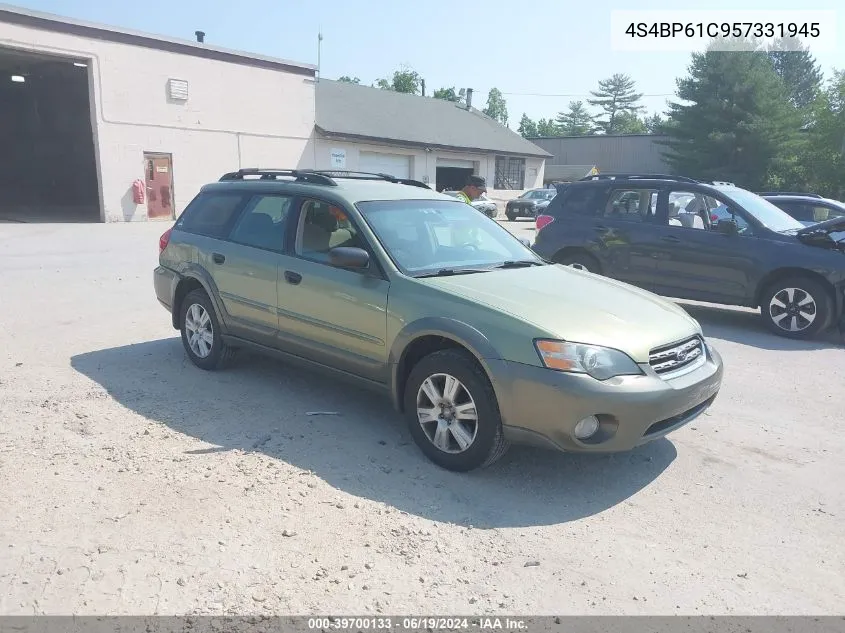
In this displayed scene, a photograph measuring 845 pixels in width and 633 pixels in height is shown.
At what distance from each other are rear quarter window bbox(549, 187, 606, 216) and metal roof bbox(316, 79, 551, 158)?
1972 cm

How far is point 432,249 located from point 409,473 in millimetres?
1607

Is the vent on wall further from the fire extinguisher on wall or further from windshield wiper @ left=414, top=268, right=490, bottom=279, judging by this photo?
windshield wiper @ left=414, top=268, right=490, bottom=279

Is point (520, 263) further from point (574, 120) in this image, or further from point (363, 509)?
point (574, 120)

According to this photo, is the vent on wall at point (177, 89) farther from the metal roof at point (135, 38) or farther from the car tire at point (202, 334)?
the car tire at point (202, 334)

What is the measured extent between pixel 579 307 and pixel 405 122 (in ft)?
101

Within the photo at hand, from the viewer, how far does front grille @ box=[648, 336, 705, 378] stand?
3.98 metres

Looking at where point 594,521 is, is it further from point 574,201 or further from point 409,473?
point 574,201

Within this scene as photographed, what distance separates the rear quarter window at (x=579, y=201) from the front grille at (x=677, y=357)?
5009 millimetres

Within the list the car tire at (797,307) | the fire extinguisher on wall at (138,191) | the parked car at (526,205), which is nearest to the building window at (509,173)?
the parked car at (526,205)

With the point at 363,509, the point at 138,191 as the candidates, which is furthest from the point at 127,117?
the point at 363,509

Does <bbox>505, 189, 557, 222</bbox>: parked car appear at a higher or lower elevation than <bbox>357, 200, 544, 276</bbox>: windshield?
lower

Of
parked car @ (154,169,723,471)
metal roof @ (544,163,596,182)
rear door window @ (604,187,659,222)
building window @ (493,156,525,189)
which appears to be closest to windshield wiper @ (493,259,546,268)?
parked car @ (154,169,723,471)

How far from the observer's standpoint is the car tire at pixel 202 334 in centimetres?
588

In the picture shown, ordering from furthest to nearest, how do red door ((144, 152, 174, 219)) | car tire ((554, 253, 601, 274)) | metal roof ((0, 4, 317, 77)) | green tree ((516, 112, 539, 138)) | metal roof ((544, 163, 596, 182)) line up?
1. green tree ((516, 112, 539, 138))
2. metal roof ((544, 163, 596, 182))
3. red door ((144, 152, 174, 219))
4. metal roof ((0, 4, 317, 77))
5. car tire ((554, 253, 601, 274))
